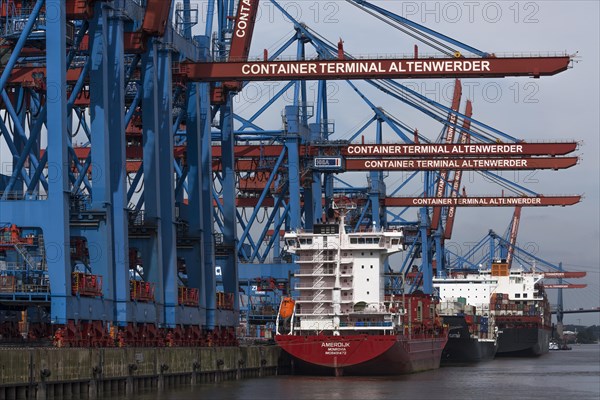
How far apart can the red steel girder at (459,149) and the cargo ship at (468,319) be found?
703 inches

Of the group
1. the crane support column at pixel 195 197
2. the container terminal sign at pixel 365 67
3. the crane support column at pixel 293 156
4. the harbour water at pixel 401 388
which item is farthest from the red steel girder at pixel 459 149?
the container terminal sign at pixel 365 67

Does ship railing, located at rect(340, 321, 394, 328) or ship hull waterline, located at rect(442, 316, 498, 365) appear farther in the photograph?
ship hull waterline, located at rect(442, 316, 498, 365)

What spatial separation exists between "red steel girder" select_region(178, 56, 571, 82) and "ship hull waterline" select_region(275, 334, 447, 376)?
12.2 metres

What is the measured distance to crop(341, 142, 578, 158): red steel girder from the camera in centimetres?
6700

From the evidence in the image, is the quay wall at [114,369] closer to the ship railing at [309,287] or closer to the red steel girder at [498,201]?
the ship railing at [309,287]

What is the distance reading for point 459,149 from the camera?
226 ft

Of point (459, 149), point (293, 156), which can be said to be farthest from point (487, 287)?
point (293, 156)

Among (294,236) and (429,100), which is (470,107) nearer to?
(429,100)

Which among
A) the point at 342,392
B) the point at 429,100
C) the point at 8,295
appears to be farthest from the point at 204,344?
the point at 429,100

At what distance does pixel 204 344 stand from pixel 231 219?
797 cm

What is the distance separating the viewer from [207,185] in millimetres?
57562

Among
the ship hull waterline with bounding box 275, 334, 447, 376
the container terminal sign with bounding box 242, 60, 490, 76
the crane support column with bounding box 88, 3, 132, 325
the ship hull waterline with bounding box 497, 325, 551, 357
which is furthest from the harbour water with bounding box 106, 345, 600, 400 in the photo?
the ship hull waterline with bounding box 497, 325, 551, 357

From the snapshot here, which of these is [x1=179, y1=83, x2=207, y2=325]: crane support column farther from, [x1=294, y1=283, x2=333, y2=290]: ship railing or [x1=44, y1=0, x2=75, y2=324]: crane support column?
[x1=44, y1=0, x2=75, y2=324]: crane support column

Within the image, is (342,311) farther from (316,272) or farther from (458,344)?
(458,344)
